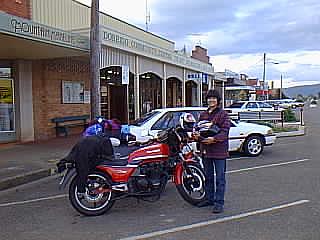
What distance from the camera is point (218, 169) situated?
267 inches

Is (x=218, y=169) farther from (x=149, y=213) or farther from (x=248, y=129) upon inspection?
(x=248, y=129)

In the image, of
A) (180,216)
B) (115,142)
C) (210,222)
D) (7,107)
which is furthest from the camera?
(7,107)

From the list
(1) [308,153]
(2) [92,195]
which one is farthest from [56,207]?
(1) [308,153]

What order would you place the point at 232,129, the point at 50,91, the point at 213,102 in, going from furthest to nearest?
1. the point at 50,91
2. the point at 232,129
3. the point at 213,102

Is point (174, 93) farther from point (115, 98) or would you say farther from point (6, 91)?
point (6, 91)

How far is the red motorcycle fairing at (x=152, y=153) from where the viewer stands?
6.96 meters

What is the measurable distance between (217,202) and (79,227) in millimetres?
2070

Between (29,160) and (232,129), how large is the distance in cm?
551

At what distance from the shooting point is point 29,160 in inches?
461

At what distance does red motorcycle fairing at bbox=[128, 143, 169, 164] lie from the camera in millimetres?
6965

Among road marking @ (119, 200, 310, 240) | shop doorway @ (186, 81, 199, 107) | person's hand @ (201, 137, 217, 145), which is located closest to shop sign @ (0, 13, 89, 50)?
person's hand @ (201, 137, 217, 145)

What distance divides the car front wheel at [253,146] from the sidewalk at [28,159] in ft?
17.0

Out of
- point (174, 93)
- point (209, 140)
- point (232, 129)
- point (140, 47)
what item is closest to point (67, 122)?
point (140, 47)

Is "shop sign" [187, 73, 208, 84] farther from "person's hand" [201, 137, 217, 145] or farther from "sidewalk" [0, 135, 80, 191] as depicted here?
"person's hand" [201, 137, 217, 145]
